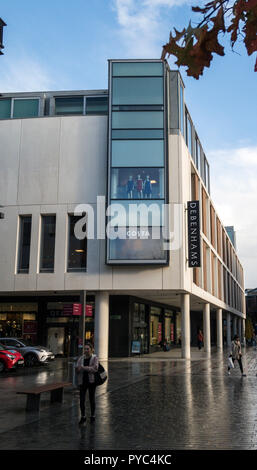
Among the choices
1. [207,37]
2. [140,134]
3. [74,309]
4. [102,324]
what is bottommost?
[102,324]

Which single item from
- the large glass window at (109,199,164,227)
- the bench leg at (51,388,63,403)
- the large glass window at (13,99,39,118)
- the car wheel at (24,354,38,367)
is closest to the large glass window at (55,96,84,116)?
the large glass window at (13,99,39,118)

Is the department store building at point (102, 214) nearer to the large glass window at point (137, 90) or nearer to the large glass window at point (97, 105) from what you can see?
the large glass window at point (137, 90)

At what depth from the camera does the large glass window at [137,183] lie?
3023cm

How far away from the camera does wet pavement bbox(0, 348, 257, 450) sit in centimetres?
803

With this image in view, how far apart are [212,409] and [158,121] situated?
22.9m

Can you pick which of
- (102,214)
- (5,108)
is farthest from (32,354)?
(5,108)

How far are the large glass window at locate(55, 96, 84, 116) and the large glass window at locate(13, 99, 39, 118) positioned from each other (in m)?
1.57

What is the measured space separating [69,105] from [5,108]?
16.0ft

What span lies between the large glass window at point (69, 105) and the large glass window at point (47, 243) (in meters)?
8.67

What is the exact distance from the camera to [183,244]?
3067cm

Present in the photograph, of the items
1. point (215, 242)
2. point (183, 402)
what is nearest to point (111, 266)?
point (183, 402)

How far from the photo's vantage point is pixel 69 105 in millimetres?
35375

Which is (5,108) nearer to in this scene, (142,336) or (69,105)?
(69,105)
